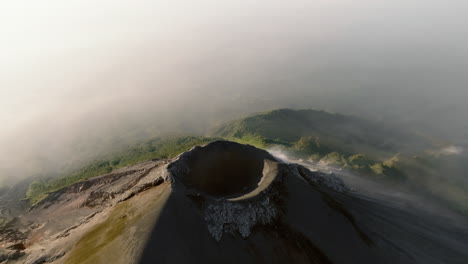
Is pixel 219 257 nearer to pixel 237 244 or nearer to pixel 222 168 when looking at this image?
pixel 237 244

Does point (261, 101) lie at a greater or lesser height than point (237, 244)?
lesser

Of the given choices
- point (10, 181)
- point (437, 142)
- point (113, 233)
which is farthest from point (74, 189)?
point (437, 142)

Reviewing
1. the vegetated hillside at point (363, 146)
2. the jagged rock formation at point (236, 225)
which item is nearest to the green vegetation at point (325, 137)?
the vegetated hillside at point (363, 146)

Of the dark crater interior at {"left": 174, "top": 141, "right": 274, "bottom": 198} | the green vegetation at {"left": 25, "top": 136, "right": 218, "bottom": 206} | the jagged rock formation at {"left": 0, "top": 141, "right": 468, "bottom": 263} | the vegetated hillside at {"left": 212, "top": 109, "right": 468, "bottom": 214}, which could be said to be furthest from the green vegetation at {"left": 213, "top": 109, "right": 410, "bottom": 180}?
the dark crater interior at {"left": 174, "top": 141, "right": 274, "bottom": 198}

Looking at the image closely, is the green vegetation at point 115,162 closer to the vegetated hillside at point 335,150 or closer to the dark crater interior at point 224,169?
the vegetated hillside at point 335,150

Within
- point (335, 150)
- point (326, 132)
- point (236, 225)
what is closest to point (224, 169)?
point (236, 225)

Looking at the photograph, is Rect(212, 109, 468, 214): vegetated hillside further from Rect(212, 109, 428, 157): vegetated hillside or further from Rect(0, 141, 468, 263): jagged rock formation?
Rect(0, 141, 468, 263): jagged rock formation

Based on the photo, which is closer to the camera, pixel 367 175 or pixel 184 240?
pixel 184 240
